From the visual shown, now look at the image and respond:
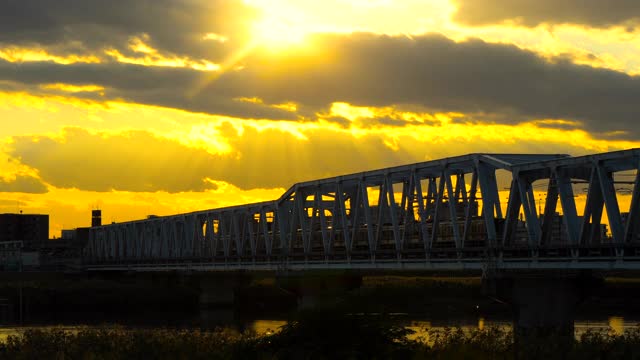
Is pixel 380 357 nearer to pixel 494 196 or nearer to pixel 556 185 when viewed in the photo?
pixel 556 185

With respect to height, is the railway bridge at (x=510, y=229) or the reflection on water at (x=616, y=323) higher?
the railway bridge at (x=510, y=229)

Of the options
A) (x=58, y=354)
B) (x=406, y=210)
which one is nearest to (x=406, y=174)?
(x=406, y=210)

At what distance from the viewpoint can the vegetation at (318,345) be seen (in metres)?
40.7

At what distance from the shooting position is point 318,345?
4059 cm

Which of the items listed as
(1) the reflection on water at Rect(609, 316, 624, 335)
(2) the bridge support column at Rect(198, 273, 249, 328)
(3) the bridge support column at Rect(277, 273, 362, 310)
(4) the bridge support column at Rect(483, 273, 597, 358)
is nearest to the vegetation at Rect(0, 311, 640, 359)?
(4) the bridge support column at Rect(483, 273, 597, 358)

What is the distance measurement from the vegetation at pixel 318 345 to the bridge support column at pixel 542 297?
24.8 feet

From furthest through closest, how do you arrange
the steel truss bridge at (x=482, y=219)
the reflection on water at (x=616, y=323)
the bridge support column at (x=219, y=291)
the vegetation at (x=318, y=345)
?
the bridge support column at (x=219, y=291) < the reflection on water at (x=616, y=323) < the steel truss bridge at (x=482, y=219) < the vegetation at (x=318, y=345)

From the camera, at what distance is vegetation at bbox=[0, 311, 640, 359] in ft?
133

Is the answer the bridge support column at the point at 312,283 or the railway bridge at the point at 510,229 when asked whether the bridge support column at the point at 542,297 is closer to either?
the railway bridge at the point at 510,229

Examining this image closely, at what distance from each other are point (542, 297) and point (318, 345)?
3036cm

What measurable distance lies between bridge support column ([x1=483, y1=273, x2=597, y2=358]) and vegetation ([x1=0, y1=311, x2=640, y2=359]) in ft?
24.8

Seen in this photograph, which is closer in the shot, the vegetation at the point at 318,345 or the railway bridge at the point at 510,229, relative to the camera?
the vegetation at the point at 318,345

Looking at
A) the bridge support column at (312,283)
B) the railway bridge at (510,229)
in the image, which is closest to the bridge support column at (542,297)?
the railway bridge at (510,229)

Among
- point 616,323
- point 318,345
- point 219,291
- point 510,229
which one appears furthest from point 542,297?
point 219,291
